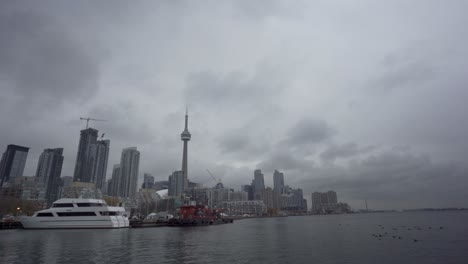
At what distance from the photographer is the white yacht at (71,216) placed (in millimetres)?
89438

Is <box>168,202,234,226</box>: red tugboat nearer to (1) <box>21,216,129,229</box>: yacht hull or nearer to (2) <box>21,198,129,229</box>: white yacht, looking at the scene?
(2) <box>21,198,129,229</box>: white yacht

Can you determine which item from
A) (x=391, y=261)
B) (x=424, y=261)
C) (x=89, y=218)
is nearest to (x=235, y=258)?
(x=391, y=261)

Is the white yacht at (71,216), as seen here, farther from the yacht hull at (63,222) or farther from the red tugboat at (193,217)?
the red tugboat at (193,217)

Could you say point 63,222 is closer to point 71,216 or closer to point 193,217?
point 71,216

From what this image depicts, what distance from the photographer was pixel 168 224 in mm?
131500

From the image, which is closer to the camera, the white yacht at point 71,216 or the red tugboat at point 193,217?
the white yacht at point 71,216

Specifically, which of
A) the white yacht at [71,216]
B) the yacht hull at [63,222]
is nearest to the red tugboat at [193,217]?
the white yacht at [71,216]

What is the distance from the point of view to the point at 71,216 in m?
90.0

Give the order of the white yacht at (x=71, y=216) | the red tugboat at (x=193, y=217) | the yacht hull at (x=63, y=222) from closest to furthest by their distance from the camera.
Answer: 1. the yacht hull at (x=63, y=222)
2. the white yacht at (x=71, y=216)
3. the red tugboat at (x=193, y=217)

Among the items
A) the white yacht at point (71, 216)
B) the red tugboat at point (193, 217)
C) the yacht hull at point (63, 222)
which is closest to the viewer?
the yacht hull at point (63, 222)

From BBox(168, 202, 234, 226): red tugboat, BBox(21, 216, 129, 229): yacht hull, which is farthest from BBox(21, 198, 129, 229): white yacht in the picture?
BBox(168, 202, 234, 226): red tugboat

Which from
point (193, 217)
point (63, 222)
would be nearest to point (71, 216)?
point (63, 222)

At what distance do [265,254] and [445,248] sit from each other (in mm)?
32631

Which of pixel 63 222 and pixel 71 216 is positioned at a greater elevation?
pixel 71 216
